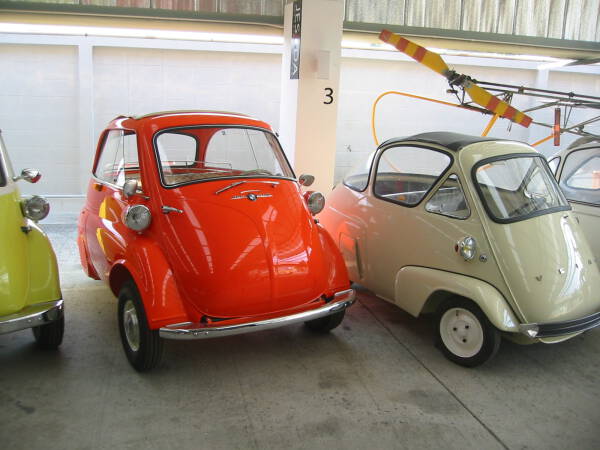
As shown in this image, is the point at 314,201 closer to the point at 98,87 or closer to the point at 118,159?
the point at 118,159

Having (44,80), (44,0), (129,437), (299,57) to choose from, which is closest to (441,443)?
(129,437)

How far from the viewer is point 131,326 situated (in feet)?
13.0

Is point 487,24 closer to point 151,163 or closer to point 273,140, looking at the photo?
point 273,140

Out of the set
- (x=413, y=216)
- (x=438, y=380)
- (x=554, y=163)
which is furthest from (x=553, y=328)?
(x=554, y=163)

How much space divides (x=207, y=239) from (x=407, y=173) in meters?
2.17

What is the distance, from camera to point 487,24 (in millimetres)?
7902

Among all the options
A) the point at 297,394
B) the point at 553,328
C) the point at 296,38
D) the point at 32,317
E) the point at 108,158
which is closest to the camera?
the point at 32,317

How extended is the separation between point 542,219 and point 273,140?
91.4 inches

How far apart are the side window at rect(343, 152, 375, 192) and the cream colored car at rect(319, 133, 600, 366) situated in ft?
0.68

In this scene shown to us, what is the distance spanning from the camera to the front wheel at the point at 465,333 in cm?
396

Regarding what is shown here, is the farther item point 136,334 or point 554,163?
point 554,163

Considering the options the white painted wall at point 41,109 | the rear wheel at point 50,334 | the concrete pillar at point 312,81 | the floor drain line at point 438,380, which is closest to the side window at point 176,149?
the rear wheel at point 50,334

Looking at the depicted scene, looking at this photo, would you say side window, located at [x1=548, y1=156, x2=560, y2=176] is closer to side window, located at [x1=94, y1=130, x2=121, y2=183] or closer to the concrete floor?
the concrete floor

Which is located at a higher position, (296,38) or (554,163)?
(296,38)
